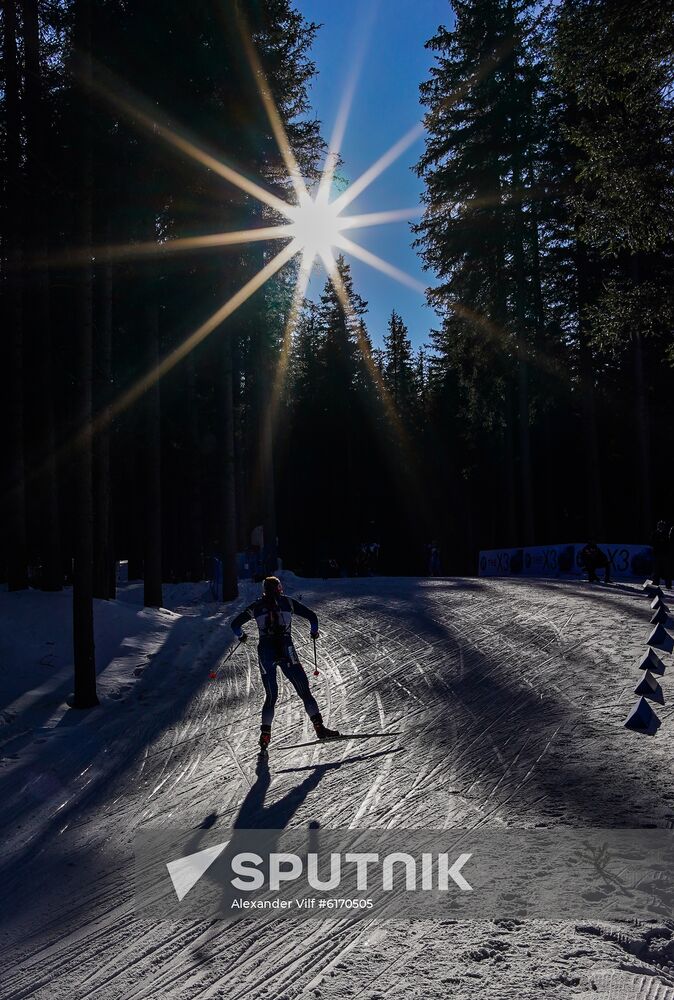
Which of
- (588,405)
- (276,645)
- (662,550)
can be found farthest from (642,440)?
(276,645)

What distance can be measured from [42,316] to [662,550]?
648 inches

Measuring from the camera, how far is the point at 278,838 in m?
6.18

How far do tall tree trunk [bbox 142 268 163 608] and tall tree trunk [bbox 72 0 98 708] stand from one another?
27.2 ft

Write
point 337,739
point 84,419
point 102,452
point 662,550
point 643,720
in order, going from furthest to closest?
1. point 662,550
2. point 102,452
3. point 84,419
4. point 337,739
5. point 643,720

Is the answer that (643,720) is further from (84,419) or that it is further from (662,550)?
(662,550)

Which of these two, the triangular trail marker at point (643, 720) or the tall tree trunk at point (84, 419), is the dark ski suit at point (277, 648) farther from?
the tall tree trunk at point (84, 419)

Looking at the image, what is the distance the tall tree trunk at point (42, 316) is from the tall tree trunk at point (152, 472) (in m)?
2.75

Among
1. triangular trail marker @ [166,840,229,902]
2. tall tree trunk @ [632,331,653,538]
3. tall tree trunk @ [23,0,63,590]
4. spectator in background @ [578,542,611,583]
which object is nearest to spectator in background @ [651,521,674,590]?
spectator in background @ [578,542,611,583]

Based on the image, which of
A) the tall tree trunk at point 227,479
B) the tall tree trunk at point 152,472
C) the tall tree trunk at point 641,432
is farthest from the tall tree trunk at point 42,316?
the tall tree trunk at point 641,432

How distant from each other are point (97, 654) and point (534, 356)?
Answer: 20825 millimetres

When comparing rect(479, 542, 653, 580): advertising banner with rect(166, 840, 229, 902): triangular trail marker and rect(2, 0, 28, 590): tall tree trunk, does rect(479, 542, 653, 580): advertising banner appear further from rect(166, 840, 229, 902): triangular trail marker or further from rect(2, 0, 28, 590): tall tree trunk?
rect(166, 840, 229, 902): triangular trail marker

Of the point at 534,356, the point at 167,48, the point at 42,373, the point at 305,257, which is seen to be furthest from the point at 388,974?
the point at 534,356

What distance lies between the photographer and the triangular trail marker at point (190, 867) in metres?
5.45

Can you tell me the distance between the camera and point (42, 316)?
18.7 metres
